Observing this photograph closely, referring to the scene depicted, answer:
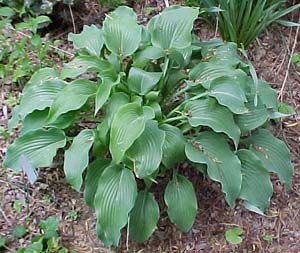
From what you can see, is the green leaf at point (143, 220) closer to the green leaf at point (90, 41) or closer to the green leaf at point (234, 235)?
the green leaf at point (234, 235)

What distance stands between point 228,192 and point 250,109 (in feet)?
1.37

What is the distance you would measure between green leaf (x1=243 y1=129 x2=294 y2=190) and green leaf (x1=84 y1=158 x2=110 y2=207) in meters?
0.65

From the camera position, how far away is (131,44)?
2650 millimetres

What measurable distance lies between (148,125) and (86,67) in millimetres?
411

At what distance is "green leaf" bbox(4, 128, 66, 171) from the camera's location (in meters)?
2.53

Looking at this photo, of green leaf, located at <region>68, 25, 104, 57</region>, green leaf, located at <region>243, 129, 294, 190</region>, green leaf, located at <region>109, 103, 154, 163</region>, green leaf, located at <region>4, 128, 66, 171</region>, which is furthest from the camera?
green leaf, located at <region>68, 25, 104, 57</region>

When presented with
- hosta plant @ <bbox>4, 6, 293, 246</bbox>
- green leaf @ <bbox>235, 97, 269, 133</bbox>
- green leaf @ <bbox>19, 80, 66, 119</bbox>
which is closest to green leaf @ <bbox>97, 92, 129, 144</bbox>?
hosta plant @ <bbox>4, 6, 293, 246</bbox>

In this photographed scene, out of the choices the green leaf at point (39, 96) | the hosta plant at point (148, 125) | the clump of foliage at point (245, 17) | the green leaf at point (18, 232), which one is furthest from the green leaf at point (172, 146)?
the clump of foliage at point (245, 17)

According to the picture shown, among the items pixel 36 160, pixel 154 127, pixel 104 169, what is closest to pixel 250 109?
pixel 154 127

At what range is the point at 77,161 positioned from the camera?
2439mm

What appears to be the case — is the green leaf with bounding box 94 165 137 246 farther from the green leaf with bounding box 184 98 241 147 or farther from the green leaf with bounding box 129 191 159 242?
the green leaf with bounding box 184 98 241 147

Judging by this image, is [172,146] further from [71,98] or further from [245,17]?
[245,17]

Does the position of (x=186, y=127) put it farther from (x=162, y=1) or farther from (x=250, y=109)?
(x=162, y=1)

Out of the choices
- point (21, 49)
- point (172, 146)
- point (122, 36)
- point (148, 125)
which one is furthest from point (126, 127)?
point (21, 49)
